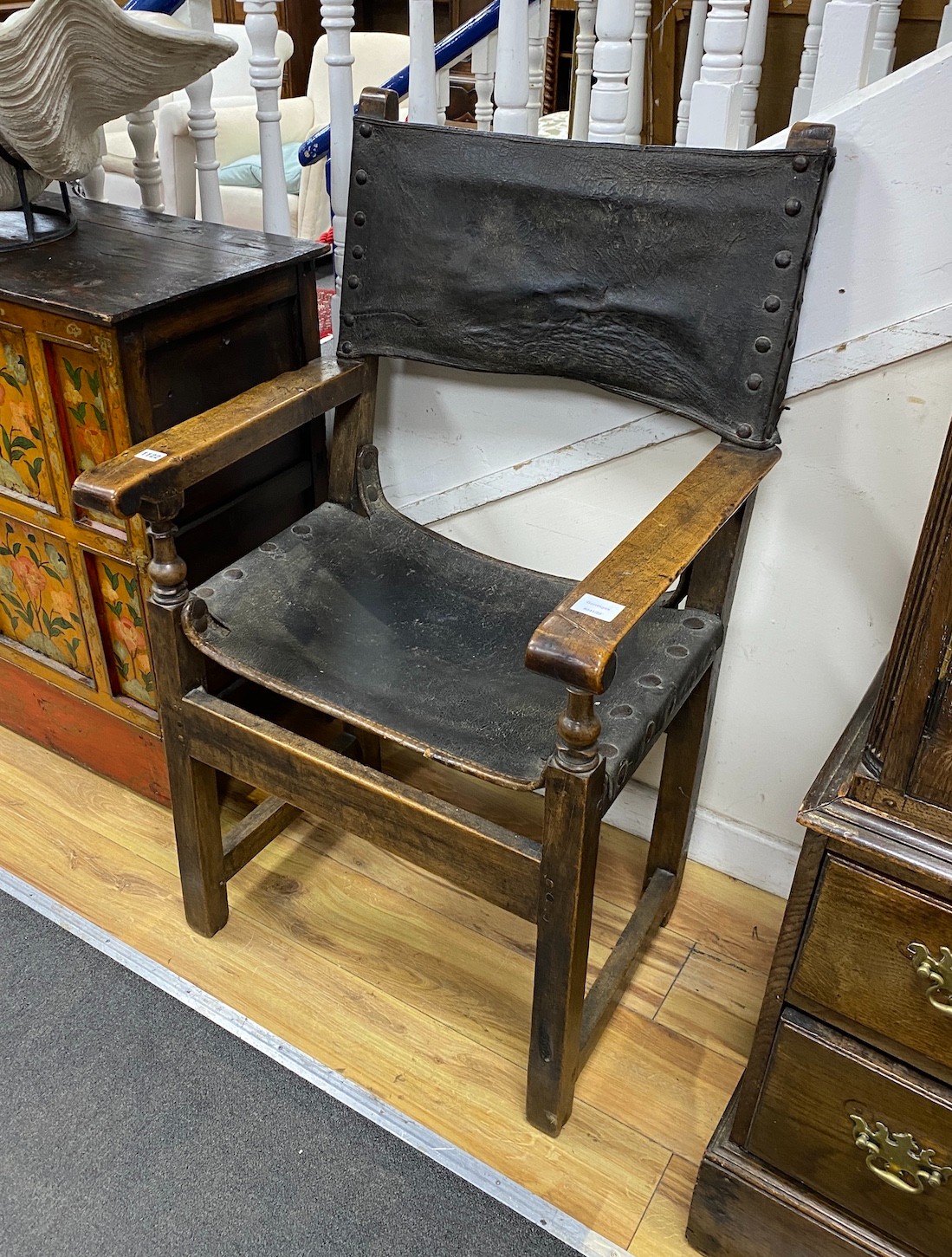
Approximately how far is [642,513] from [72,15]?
91cm

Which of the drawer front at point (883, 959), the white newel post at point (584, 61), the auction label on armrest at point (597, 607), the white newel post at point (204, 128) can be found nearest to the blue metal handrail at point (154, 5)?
the white newel post at point (204, 128)

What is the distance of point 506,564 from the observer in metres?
1.38

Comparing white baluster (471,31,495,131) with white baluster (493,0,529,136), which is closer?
white baluster (493,0,529,136)

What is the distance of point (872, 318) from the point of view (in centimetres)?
113

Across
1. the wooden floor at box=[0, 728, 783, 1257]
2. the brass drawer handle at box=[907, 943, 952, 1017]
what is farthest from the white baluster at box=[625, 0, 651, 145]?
the brass drawer handle at box=[907, 943, 952, 1017]

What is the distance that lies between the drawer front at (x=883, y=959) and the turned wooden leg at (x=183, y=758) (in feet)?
2.48

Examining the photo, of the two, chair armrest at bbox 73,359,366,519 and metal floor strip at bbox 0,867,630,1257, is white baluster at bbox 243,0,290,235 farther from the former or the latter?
metal floor strip at bbox 0,867,630,1257

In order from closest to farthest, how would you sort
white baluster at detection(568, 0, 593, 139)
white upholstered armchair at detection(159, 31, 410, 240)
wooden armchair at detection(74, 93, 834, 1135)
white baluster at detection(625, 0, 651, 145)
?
wooden armchair at detection(74, 93, 834, 1135) → white baluster at detection(625, 0, 651, 145) → white baluster at detection(568, 0, 593, 139) → white upholstered armchair at detection(159, 31, 410, 240)

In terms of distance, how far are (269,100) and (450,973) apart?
132 cm

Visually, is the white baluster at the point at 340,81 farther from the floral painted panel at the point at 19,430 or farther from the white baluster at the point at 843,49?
the white baluster at the point at 843,49

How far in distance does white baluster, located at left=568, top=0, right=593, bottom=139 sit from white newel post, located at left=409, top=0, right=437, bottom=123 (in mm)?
515

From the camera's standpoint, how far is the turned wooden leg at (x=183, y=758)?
115cm

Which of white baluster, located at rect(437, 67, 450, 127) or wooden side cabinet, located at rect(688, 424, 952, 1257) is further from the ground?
white baluster, located at rect(437, 67, 450, 127)

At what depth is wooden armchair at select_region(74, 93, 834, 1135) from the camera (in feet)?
3.41
